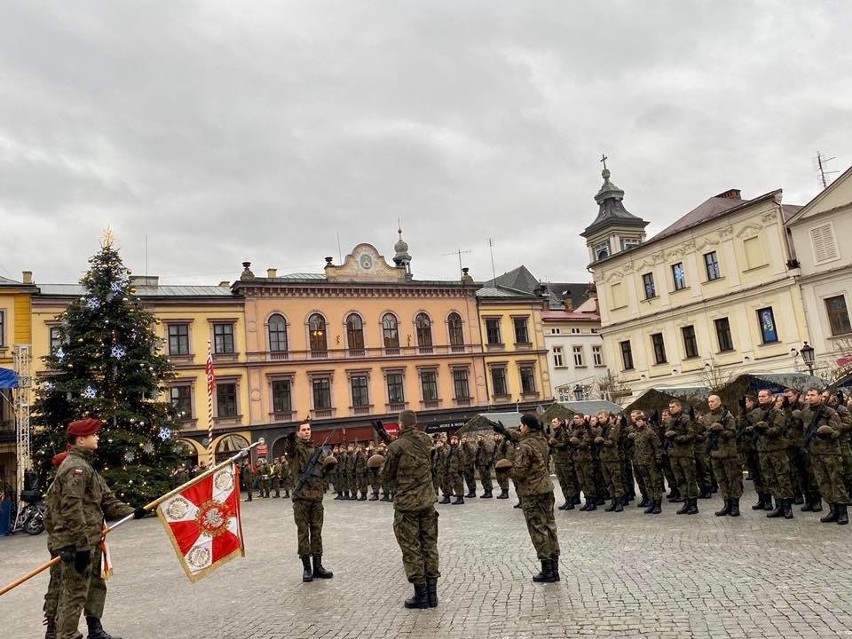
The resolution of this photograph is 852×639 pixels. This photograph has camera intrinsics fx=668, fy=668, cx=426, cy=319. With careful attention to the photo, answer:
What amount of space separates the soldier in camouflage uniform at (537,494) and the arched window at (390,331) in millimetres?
35585

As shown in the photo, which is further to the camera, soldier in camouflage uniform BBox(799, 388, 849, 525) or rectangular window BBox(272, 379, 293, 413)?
rectangular window BBox(272, 379, 293, 413)

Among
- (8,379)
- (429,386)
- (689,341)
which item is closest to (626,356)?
(689,341)

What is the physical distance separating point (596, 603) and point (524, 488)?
5.77ft

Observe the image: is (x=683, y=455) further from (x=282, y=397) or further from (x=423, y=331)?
(x=423, y=331)

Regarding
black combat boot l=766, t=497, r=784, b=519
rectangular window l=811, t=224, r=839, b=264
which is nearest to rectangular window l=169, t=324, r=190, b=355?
rectangular window l=811, t=224, r=839, b=264

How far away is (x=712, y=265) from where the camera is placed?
36.5 m

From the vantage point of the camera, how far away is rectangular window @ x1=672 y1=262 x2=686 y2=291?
37.9 meters

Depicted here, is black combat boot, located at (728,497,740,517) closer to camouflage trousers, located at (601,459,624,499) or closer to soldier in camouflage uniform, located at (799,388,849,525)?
soldier in camouflage uniform, located at (799,388,849,525)

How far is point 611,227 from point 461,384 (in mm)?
24839

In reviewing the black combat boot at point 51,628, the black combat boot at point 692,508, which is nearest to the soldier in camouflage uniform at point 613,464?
the black combat boot at point 692,508

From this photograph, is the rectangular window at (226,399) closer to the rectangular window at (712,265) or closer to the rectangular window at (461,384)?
the rectangular window at (461,384)

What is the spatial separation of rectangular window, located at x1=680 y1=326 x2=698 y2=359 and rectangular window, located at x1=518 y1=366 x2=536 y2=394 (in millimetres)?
12314

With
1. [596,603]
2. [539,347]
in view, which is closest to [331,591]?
[596,603]

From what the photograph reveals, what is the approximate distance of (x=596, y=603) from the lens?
6590 mm
